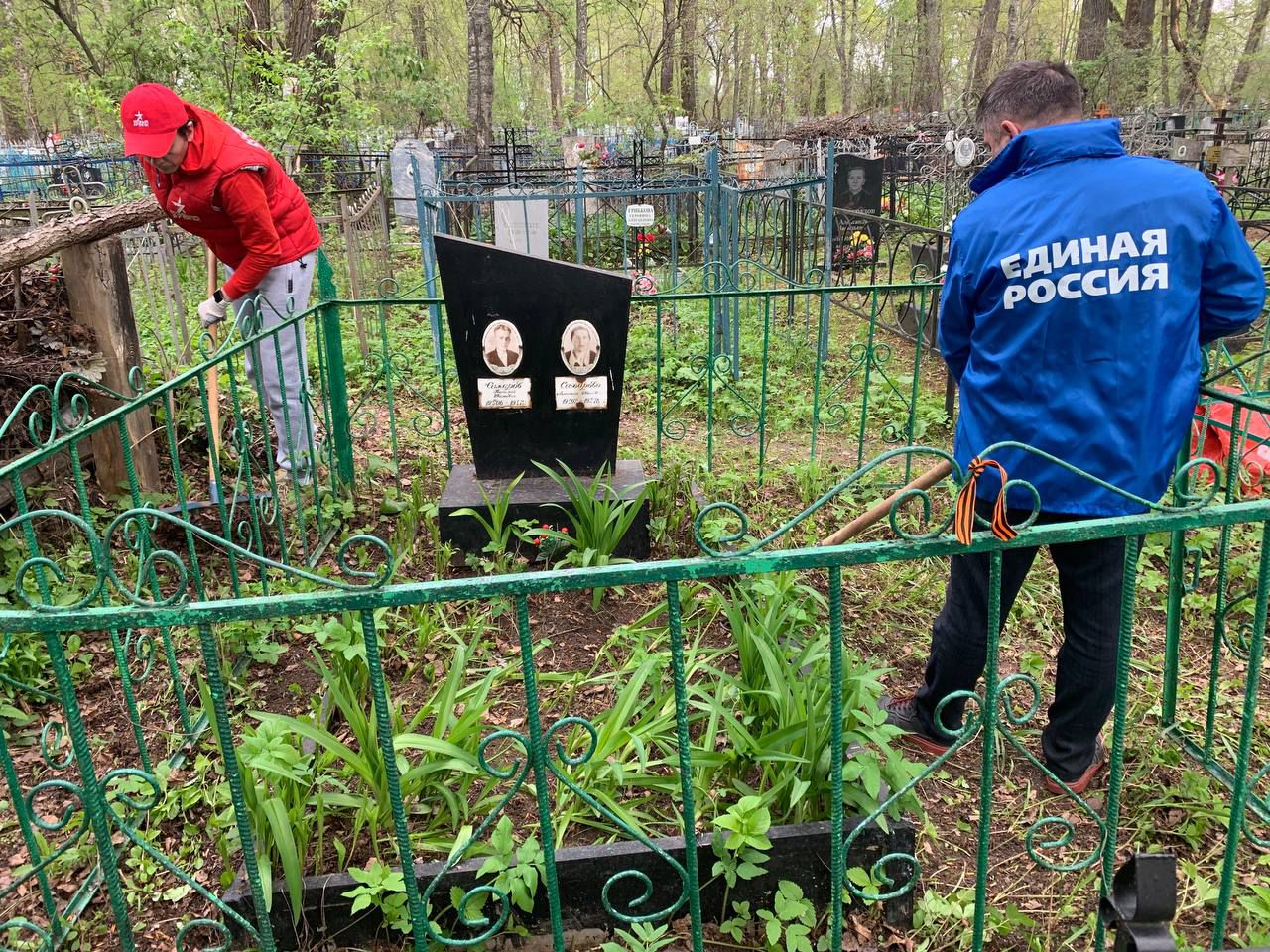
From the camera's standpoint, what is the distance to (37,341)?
400 cm

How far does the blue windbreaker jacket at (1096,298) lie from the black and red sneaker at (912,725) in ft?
2.68

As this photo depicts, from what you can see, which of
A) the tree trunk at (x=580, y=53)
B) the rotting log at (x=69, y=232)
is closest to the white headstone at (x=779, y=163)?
the tree trunk at (x=580, y=53)

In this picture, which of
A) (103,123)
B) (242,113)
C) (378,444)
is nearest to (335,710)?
(378,444)

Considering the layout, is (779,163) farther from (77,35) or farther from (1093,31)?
(77,35)

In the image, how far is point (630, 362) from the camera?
7.24 m

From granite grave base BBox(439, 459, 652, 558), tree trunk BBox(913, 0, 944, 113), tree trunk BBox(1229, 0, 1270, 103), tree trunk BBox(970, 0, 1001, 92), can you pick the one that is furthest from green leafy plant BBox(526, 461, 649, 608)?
tree trunk BBox(1229, 0, 1270, 103)

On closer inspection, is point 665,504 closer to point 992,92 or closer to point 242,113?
point 992,92

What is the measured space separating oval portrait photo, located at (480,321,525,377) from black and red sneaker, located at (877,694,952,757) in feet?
6.41

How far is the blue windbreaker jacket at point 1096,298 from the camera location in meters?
2.06

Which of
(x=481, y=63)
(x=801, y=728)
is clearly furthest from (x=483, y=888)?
(x=481, y=63)

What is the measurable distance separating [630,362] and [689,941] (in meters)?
5.43

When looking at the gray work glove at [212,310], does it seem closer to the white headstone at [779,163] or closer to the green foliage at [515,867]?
the green foliage at [515,867]

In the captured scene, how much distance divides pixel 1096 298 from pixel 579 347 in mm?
2134

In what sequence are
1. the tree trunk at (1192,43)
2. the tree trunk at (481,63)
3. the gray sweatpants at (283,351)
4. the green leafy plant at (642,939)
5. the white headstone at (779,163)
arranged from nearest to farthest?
the green leafy plant at (642,939) → the gray sweatpants at (283,351) → the white headstone at (779,163) → the tree trunk at (481,63) → the tree trunk at (1192,43)
